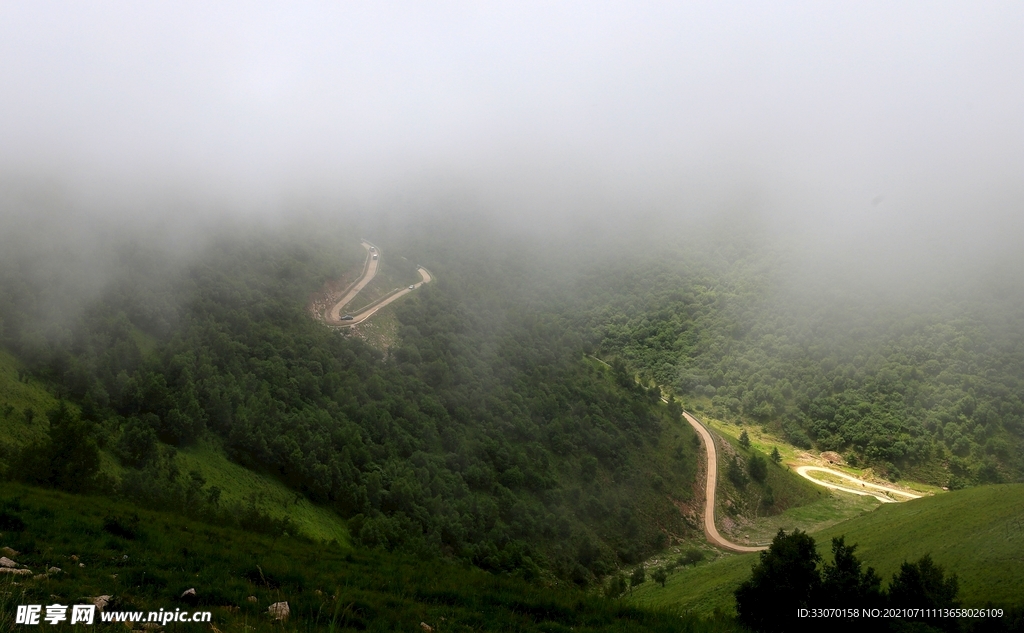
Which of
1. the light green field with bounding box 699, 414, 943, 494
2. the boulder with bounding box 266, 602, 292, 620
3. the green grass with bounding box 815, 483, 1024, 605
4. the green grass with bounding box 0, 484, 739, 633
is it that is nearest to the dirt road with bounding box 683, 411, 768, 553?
the light green field with bounding box 699, 414, 943, 494

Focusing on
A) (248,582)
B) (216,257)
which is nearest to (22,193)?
(216,257)

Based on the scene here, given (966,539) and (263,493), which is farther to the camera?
(263,493)

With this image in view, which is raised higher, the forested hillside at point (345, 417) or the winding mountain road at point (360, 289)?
the winding mountain road at point (360, 289)

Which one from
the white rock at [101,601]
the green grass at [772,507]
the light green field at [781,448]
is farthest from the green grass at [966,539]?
the light green field at [781,448]

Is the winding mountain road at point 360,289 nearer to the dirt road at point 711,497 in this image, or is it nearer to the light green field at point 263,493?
the light green field at point 263,493

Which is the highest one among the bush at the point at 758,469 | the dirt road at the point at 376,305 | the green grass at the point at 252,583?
the dirt road at the point at 376,305

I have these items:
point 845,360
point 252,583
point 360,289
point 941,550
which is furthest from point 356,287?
point 845,360

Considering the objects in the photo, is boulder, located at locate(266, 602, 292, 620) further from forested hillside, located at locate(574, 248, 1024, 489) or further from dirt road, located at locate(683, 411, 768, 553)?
forested hillside, located at locate(574, 248, 1024, 489)

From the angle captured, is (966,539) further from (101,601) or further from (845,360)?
(845,360)
